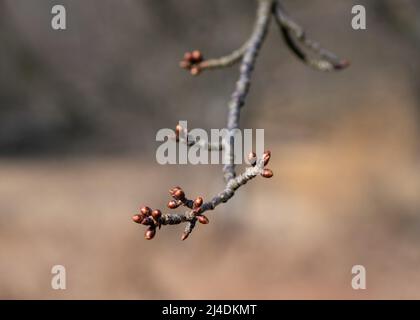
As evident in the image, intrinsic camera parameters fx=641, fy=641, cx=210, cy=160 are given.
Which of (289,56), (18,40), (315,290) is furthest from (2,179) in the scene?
(315,290)

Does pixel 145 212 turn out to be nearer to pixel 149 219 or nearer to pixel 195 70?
pixel 149 219

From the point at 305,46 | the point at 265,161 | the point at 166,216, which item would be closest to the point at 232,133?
the point at 265,161

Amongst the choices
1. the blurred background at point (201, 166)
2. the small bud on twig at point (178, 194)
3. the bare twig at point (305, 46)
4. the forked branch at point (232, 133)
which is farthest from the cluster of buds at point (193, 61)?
the blurred background at point (201, 166)

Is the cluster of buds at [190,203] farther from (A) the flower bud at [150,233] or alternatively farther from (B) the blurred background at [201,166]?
(B) the blurred background at [201,166]

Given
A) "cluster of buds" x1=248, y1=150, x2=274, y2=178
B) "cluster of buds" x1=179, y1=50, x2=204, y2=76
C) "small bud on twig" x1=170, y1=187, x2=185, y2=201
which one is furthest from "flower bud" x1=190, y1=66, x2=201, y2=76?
"small bud on twig" x1=170, y1=187, x2=185, y2=201

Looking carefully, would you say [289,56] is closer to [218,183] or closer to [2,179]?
[218,183]

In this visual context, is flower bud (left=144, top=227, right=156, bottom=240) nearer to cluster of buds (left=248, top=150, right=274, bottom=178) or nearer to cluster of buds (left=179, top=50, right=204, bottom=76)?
cluster of buds (left=248, top=150, right=274, bottom=178)

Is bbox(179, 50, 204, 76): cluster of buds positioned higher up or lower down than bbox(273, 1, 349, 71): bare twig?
lower down
